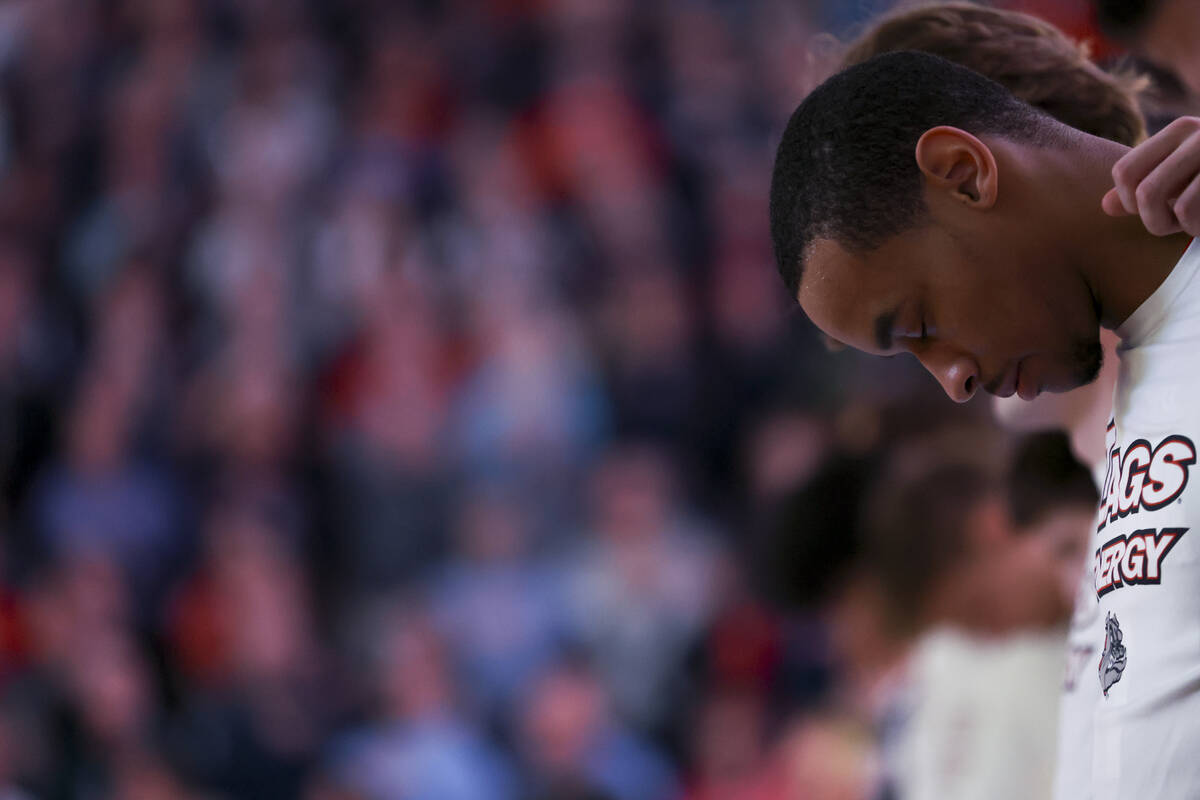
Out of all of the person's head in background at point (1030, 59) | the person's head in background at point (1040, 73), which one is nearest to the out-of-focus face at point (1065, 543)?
the person's head in background at point (1040, 73)

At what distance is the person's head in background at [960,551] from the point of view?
1.89 metres

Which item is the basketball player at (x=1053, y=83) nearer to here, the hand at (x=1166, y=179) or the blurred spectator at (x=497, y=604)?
the hand at (x=1166, y=179)

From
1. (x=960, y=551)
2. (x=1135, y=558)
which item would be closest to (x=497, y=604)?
(x=960, y=551)

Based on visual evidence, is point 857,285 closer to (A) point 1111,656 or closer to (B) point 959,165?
(B) point 959,165

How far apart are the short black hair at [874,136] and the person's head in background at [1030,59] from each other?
289mm

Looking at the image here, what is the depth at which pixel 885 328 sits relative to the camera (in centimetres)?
107

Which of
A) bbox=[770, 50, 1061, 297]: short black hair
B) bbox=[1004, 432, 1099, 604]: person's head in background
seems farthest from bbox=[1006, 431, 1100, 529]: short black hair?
bbox=[770, 50, 1061, 297]: short black hair

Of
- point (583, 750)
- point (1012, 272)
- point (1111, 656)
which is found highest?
point (1012, 272)

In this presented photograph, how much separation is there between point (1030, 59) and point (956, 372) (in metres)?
0.50

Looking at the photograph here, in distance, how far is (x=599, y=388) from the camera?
14.6 ft

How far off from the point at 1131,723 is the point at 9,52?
6.21m

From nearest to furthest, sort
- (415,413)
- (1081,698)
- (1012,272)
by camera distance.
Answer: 1. (1012,272)
2. (1081,698)
3. (415,413)

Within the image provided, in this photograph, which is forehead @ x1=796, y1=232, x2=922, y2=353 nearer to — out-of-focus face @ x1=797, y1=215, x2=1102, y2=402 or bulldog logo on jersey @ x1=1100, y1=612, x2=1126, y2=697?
out-of-focus face @ x1=797, y1=215, x2=1102, y2=402

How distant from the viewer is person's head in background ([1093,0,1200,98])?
4.36ft
